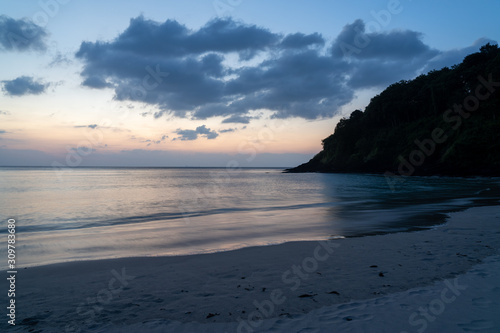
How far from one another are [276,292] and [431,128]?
3089 inches

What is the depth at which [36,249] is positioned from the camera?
987 cm

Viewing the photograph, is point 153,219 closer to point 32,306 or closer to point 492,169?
point 32,306

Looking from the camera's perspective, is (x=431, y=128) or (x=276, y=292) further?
(x=431, y=128)

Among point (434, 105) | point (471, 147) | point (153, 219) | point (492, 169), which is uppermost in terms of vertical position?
point (434, 105)

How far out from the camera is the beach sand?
13.6ft

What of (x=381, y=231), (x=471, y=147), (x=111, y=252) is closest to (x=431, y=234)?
(x=381, y=231)

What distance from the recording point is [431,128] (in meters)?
70.2

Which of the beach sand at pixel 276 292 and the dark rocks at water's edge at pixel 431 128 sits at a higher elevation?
the dark rocks at water's edge at pixel 431 128

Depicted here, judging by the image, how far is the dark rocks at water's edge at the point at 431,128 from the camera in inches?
2061

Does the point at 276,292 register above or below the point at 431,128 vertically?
below

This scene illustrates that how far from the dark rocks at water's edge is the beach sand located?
53.2 metres

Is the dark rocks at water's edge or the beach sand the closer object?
the beach sand

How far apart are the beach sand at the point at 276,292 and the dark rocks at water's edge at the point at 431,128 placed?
53234mm

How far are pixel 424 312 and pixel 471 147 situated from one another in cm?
6013
